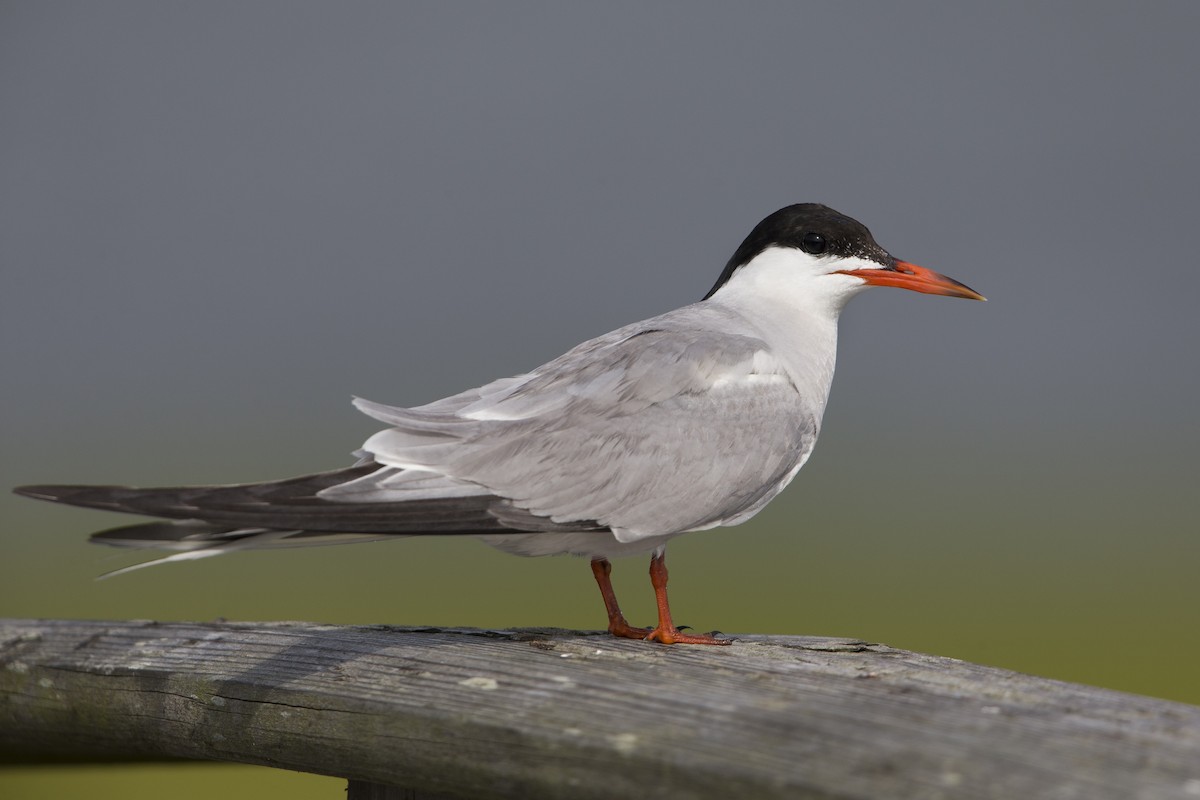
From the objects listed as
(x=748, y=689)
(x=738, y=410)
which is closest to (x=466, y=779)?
(x=748, y=689)

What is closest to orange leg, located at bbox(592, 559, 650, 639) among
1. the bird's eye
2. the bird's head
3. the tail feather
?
the tail feather

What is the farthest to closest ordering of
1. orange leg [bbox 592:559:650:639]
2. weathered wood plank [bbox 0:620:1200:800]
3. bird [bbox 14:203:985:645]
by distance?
1. orange leg [bbox 592:559:650:639]
2. bird [bbox 14:203:985:645]
3. weathered wood plank [bbox 0:620:1200:800]

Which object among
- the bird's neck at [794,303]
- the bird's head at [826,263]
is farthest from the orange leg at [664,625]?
the bird's head at [826,263]

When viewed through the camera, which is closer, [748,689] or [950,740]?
[950,740]

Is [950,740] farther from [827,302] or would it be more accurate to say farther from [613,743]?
[827,302]

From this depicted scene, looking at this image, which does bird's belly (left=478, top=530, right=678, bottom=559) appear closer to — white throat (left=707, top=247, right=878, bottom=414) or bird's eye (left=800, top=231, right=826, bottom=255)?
white throat (left=707, top=247, right=878, bottom=414)

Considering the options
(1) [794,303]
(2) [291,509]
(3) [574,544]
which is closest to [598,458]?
(3) [574,544]

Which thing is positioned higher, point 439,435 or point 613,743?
point 439,435

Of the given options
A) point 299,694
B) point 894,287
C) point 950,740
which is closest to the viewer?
point 950,740

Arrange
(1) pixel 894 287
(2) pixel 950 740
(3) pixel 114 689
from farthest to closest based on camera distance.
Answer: (1) pixel 894 287
(3) pixel 114 689
(2) pixel 950 740
